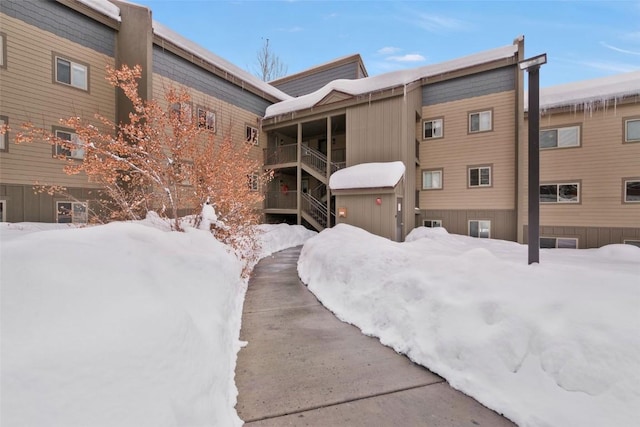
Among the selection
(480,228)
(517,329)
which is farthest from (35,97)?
(480,228)

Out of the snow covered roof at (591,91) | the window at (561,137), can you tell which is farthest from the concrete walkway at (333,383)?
the snow covered roof at (591,91)

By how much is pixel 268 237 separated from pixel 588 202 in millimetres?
13644

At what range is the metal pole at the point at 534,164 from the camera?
5176mm

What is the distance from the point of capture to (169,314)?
7.80 feet

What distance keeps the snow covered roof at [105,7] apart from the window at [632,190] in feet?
69.2

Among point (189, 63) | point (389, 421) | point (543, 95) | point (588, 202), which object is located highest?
point (189, 63)

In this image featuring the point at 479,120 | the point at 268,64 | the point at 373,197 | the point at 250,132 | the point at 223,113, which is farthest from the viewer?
the point at 268,64

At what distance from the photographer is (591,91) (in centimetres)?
1145

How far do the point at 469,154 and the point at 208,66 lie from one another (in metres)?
13.1

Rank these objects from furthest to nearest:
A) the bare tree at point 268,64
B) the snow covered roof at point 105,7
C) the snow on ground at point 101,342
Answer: the bare tree at point 268,64 → the snow covered roof at point 105,7 → the snow on ground at point 101,342

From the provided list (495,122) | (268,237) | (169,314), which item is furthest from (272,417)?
(495,122)

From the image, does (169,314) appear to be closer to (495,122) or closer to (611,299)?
(611,299)

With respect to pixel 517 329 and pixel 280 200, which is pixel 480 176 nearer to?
pixel 280 200

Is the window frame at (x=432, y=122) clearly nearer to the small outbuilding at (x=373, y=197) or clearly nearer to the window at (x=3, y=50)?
the small outbuilding at (x=373, y=197)
